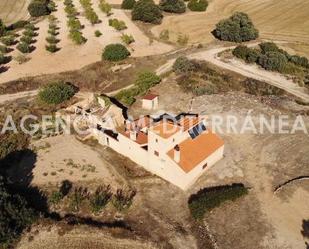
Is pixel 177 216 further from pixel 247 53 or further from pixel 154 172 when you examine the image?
pixel 247 53

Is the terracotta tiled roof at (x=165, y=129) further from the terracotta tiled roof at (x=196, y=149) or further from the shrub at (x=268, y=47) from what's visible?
the shrub at (x=268, y=47)

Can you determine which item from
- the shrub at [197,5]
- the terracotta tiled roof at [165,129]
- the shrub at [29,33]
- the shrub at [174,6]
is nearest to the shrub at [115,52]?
the shrub at [29,33]

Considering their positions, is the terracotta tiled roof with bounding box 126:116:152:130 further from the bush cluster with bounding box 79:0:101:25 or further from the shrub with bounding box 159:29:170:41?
the bush cluster with bounding box 79:0:101:25

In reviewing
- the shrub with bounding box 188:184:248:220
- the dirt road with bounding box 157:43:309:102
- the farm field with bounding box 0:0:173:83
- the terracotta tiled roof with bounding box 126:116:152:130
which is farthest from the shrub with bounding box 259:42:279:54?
the shrub with bounding box 188:184:248:220

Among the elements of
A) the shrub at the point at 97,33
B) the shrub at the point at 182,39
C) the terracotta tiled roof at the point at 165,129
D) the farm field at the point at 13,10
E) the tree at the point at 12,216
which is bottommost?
the farm field at the point at 13,10

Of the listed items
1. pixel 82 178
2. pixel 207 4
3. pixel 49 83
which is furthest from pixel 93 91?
pixel 207 4

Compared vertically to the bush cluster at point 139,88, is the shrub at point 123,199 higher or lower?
higher

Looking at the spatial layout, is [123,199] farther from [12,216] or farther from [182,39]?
[182,39]
